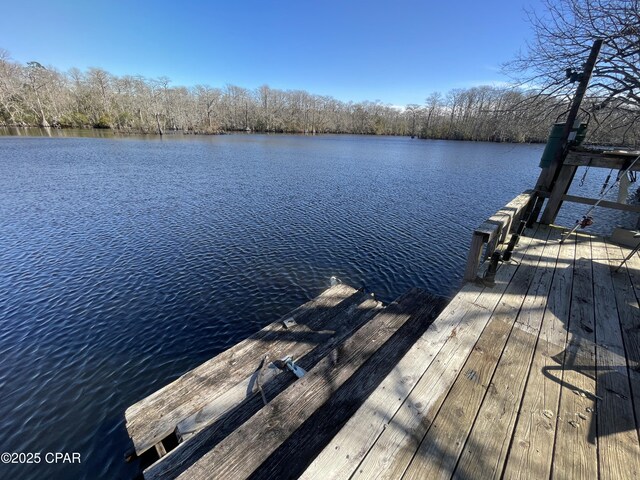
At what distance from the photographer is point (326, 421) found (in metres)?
2.46

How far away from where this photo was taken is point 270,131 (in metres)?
95.7

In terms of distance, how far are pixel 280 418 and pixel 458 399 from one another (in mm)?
1530

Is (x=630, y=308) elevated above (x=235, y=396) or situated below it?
above

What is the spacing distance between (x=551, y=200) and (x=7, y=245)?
17675mm

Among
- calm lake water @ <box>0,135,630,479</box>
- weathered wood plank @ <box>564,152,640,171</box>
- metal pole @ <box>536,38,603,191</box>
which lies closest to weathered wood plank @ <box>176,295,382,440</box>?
calm lake water @ <box>0,135,630,479</box>

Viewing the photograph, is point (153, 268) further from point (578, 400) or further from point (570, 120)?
point (570, 120)

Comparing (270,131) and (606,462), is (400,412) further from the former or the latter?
(270,131)

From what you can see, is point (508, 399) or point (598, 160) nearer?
point (508, 399)

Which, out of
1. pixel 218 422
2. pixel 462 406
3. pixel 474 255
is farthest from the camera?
pixel 218 422

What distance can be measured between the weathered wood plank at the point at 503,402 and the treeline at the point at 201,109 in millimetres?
47475

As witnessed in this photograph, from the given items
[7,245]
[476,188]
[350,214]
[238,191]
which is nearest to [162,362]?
[7,245]

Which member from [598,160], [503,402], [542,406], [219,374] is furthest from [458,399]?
[598,160]

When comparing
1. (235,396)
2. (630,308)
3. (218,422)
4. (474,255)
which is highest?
(474,255)

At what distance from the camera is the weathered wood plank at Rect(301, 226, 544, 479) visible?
5.39 feet
